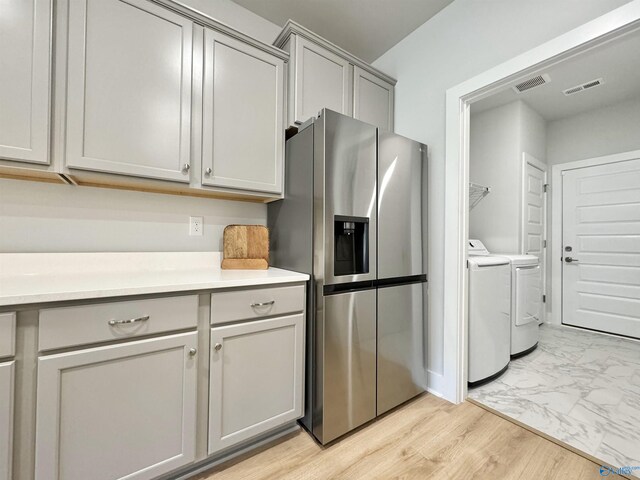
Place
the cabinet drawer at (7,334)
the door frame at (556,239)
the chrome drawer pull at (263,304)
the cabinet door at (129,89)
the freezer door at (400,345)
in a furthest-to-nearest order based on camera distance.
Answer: the door frame at (556,239), the freezer door at (400,345), the chrome drawer pull at (263,304), the cabinet door at (129,89), the cabinet drawer at (7,334)

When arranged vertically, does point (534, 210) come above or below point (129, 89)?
below

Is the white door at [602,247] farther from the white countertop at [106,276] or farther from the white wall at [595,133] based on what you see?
the white countertop at [106,276]

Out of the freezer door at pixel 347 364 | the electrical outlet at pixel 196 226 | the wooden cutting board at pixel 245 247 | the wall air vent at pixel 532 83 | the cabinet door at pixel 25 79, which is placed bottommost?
the freezer door at pixel 347 364

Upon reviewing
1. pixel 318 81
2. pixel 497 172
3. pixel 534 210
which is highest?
pixel 318 81

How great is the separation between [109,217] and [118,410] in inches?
39.4

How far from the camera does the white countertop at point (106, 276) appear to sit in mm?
927

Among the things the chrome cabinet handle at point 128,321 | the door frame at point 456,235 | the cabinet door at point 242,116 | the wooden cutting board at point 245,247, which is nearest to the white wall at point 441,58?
the door frame at point 456,235

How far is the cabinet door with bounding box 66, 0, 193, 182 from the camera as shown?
1209 mm

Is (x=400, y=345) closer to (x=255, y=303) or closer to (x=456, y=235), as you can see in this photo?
(x=456, y=235)

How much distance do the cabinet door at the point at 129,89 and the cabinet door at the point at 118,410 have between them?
2.77ft

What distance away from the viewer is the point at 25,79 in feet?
3.62

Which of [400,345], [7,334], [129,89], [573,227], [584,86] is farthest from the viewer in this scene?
[573,227]

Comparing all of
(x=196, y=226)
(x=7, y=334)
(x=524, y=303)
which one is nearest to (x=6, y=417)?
(x=7, y=334)

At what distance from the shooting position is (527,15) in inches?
59.8
